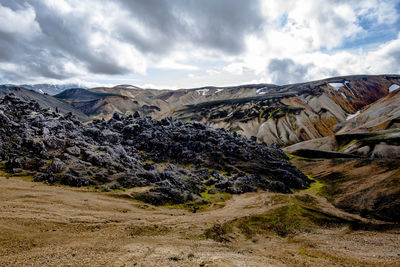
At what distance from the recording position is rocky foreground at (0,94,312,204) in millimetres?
57688

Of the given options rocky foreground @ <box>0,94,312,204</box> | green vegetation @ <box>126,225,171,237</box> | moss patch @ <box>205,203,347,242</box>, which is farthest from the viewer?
rocky foreground @ <box>0,94,312,204</box>

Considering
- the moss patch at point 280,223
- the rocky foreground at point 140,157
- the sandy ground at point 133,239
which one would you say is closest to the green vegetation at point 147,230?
the sandy ground at point 133,239

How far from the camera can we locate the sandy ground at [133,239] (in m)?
25.3

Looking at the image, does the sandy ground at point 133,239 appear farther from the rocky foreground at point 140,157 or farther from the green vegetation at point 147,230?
the rocky foreground at point 140,157

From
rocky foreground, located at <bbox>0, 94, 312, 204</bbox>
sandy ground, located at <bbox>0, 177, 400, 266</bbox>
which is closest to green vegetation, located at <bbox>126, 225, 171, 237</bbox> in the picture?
sandy ground, located at <bbox>0, 177, 400, 266</bbox>

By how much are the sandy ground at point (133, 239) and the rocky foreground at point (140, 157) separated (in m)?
6.97

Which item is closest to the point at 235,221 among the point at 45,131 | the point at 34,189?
the point at 34,189

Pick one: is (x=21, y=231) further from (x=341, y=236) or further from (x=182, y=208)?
(x=341, y=236)

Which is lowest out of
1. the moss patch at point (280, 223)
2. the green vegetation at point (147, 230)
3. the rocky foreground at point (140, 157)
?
the moss patch at point (280, 223)

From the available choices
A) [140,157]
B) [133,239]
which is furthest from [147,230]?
[140,157]

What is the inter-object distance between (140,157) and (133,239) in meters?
54.2

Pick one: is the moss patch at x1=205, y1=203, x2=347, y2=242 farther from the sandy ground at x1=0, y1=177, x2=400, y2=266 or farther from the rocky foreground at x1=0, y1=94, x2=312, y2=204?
the rocky foreground at x1=0, y1=94, x2=312, y2=204

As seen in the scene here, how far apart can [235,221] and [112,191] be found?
31.0 m

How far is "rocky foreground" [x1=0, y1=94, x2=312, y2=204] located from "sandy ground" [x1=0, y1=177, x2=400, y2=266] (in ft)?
22.9
